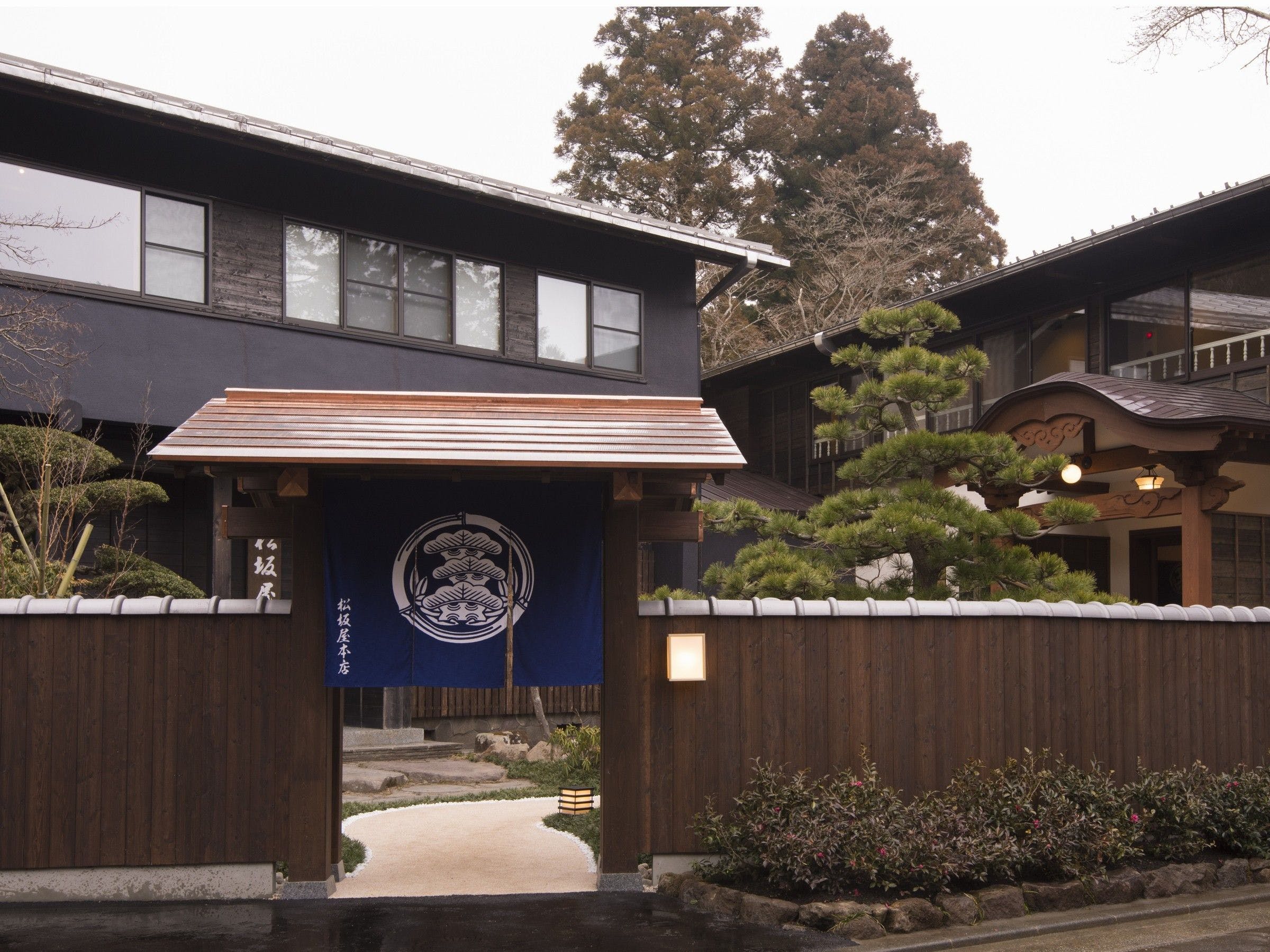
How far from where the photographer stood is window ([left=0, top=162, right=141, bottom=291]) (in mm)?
13805

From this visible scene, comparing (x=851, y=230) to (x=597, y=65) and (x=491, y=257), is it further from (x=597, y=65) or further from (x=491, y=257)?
(x=491, y=257)

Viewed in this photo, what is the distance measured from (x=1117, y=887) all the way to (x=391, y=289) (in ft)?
40.4

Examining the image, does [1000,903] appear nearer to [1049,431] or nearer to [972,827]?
[972,827]

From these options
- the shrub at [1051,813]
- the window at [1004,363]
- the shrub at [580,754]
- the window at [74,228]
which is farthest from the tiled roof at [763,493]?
the shrub at [1051,813]

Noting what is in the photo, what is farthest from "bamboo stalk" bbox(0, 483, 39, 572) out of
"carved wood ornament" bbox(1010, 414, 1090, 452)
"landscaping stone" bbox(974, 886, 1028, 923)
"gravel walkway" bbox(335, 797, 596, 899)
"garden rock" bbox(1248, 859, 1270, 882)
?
"carved wood ornament" bbox(1010, 414, 1090, 452)

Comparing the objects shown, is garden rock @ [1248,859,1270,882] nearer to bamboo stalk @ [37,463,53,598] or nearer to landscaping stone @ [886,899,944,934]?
landscaping stone @ [886,899,944,934]

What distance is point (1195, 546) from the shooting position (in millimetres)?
13211

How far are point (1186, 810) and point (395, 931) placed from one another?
5987mm

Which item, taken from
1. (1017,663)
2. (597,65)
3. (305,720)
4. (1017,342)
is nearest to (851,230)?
(597,65)

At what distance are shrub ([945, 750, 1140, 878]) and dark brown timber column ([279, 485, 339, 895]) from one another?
4.60m

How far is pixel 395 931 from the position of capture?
7.61 meters

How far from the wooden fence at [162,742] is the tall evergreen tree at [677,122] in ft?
89.0

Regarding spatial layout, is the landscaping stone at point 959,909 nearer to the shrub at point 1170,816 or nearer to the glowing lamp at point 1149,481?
the shrub at point 1170,816

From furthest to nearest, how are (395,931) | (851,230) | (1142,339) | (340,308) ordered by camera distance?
(851,230)
(1142,339)
(340,308)
(395,931)
